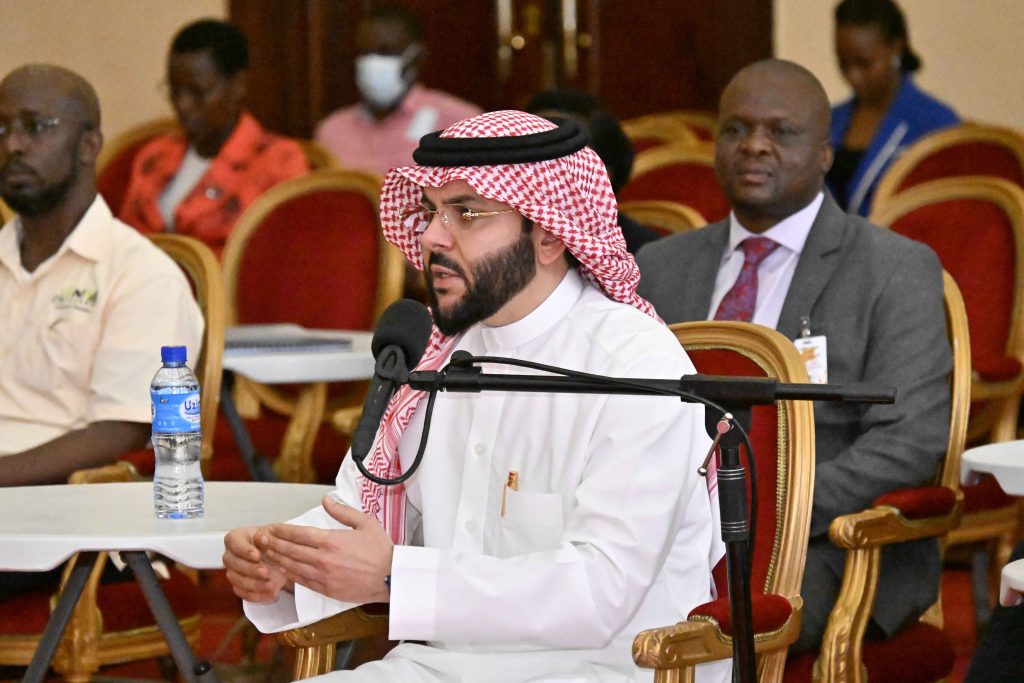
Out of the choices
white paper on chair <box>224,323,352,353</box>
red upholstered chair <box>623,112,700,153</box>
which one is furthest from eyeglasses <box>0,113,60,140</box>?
red upholstered chair <box>623,112,700,153</box>

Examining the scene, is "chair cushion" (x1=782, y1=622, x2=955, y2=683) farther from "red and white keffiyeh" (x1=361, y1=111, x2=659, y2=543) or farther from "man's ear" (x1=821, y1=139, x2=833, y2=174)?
"man's ear" (x1=821, y1=139, x2=833, y2=174)

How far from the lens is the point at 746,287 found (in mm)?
3680

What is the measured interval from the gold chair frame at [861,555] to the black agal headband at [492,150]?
35.9 inches

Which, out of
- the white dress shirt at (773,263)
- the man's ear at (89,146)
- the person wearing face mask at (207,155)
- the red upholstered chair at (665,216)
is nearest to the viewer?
the white dress shirt at (773,263)

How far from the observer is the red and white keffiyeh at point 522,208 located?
7.82 ft

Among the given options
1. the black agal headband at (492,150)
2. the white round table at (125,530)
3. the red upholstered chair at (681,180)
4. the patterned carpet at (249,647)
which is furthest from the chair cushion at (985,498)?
the black agal headband at (492,150)

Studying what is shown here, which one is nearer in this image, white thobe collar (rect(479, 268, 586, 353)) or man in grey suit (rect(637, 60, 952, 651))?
white thobe collar (rect(479, 268, 586, 353))

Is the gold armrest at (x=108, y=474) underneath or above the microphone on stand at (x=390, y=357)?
underneath

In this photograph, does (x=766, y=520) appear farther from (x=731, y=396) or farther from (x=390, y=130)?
(x=390, y=130)

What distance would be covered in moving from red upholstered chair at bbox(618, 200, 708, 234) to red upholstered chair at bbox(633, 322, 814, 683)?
1.68m

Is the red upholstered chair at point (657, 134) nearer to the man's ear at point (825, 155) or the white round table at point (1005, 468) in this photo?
the man's ear at point (825, 155)

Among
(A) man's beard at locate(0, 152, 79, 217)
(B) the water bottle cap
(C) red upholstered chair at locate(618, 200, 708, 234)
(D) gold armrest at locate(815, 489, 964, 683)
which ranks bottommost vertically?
(D) gold armrest at locate(815, 489, 964, 683)

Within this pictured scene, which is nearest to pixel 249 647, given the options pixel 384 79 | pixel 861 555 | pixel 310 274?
pixel 310 274

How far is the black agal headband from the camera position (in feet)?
7.82
